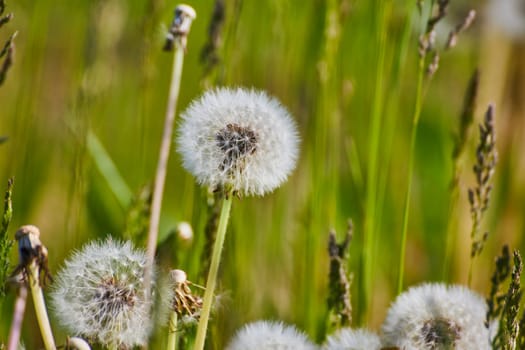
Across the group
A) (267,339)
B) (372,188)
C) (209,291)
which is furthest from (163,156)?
(372,188)

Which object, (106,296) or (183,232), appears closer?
(106,296)

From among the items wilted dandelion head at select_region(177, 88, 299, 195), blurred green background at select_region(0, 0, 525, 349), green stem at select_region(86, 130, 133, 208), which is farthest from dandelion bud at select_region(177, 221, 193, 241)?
green stem at select_region(86, 130, 133, 208)

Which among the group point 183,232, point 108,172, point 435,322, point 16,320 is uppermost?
point 108,172

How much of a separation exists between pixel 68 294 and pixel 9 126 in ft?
5.62

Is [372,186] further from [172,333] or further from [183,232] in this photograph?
[172,333]

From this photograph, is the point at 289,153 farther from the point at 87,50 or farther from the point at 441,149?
the point at 441,149

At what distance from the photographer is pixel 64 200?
287 cm

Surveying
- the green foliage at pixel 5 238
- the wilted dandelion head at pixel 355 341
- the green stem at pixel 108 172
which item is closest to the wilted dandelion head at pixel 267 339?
the wilted dandelion head at pixel 355 341

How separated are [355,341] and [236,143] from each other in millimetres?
295

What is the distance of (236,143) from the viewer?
3.64 ft

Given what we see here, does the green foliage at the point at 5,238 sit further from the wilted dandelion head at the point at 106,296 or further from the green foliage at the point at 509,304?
the green foliage at the point at 509,304

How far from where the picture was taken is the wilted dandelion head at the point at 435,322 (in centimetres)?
112

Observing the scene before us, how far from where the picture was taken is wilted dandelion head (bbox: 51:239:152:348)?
3.39 ft

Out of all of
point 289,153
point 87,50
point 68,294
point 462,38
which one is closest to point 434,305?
point 289,153
